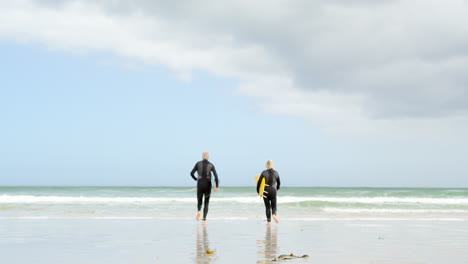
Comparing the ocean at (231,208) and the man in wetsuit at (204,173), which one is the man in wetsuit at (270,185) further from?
the ocean at (231,208)

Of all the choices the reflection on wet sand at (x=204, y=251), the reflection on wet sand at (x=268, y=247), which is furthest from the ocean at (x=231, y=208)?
the reflection on wet sand at (x=204, y=251)

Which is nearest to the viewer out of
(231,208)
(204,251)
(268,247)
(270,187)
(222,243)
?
(204,251)

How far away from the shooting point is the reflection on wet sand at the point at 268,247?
22.9ft

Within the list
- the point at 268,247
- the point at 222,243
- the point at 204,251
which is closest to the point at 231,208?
the point at 222,243

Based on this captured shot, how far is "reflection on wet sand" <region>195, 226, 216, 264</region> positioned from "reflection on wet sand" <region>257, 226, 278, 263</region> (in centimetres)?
81

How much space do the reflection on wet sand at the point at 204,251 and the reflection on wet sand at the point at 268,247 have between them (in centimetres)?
81

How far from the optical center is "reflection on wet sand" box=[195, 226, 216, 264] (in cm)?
689

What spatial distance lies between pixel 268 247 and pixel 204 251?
128 cm

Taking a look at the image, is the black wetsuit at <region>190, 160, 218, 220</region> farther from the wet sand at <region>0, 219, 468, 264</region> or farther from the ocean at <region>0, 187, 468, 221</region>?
the ocean at <region>0, 187, 468, 221</region>

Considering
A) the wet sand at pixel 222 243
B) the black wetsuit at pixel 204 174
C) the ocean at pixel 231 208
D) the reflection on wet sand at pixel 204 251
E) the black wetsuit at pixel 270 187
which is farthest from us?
the ocean at pixel 231 208

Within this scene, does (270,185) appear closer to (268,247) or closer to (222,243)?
(222,243)

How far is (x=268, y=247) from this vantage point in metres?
8.29

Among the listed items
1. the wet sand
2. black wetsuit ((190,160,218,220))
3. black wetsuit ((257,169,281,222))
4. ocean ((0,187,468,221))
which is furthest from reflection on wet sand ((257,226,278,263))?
ocean ((0,187,468,221))

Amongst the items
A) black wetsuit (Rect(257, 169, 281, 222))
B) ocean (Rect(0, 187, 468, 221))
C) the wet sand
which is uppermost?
black wetsuit (Rect(257, 169, 281, 222))
